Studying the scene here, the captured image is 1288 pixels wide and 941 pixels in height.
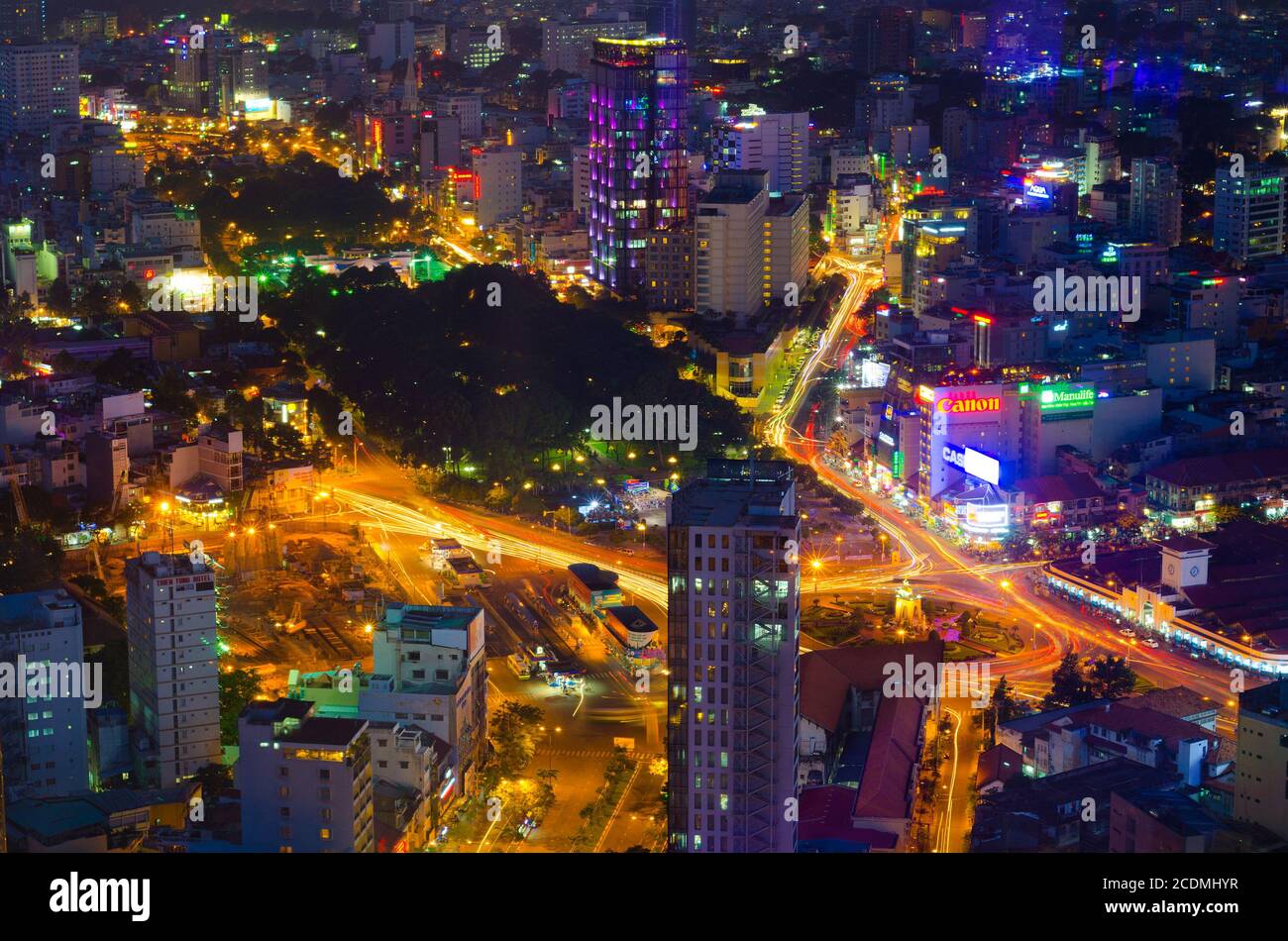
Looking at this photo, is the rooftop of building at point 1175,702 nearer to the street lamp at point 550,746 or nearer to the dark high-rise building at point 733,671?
the street lamp at point 550,746

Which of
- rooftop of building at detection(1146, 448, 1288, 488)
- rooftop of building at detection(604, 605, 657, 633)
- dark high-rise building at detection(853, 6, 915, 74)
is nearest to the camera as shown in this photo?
rooftop of building at detection(604, 605, 657, 633)

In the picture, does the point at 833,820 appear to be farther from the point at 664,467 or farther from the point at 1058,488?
the point at 664,467

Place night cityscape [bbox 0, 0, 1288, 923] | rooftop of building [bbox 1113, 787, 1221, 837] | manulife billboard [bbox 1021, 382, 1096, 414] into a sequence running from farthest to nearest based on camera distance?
manulife billboard [bbox 1021, 382, 1096, 414], night cityscape [bbox 0, 0, 1288, 923], rooftop of building [bbox 1113, 787, 1221, 837]

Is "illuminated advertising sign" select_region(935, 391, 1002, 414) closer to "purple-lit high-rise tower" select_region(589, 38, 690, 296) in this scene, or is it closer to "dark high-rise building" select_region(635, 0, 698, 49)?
"purple-lit high-rise tower" select_region(589, 38, 690, 296)

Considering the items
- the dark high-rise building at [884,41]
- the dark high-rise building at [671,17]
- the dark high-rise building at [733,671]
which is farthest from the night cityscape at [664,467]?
the dark high-rise building at [884,41]

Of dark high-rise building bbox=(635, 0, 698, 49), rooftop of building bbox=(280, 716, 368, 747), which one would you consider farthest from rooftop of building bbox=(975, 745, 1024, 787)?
dark high-rise building bbox=(635, 0, 698, 49)
